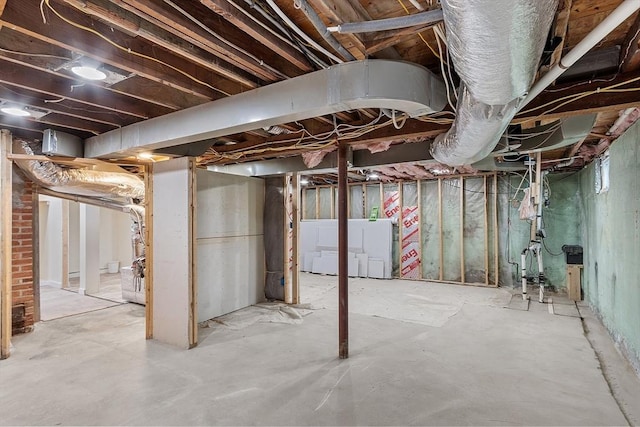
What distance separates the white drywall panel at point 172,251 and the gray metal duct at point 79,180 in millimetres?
1108

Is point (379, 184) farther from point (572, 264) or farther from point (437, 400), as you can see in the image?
point (437, 400)

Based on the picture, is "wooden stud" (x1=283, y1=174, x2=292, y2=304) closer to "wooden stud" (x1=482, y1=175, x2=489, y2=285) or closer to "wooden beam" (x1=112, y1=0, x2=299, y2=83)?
"wooden beam" (x1=112, y1=0, x2=299, y2=83)

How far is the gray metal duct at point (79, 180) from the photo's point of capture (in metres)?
3.44

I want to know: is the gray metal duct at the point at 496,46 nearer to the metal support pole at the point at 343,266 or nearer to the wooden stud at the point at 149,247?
the metal support pole at the point at 343,266

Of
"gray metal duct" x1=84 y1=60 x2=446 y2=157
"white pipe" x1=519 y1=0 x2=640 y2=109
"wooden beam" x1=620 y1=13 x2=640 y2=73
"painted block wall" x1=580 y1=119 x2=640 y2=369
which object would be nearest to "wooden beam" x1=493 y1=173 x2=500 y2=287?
"painted block wall" x1=580 y1=119 x2=640 y2=369

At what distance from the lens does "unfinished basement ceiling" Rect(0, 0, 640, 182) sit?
148cm

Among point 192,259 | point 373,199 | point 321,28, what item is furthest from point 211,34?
point 373,199

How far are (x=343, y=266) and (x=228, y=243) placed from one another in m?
1.95

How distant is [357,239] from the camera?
7105 millimetres

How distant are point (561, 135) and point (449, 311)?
2568mm

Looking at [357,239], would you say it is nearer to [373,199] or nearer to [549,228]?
[373,199]

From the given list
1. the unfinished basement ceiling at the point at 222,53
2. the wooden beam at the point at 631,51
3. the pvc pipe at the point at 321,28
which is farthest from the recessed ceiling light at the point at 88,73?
the wooden beam at the point at 631,51

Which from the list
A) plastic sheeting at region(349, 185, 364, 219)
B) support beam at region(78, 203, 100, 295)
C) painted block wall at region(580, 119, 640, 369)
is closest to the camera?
painted block wall at region(580, 119, 640, 369)

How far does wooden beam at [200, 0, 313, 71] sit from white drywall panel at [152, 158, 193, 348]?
1922 millimetres
